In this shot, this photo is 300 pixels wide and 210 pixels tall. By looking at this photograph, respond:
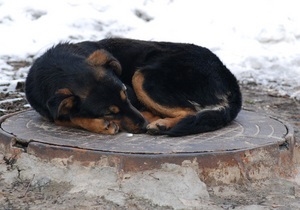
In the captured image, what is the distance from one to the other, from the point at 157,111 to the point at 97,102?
0.69 meters

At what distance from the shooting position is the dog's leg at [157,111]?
502cm

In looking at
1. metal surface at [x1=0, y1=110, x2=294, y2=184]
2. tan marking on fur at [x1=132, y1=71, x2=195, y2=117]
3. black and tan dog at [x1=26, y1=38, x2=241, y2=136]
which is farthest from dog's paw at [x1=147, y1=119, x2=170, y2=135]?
tan marking on fur at [x1=132, y1=71, x2=195, y2=117]

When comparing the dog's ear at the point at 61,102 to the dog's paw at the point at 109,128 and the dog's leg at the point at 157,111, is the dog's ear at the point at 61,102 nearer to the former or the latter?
the dog's paw at the point at 109,128

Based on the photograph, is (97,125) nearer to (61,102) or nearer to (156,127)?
(61,102)

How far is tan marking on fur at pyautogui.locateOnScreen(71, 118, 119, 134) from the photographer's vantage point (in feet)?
16.2

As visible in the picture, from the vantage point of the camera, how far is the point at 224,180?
14.7 ft

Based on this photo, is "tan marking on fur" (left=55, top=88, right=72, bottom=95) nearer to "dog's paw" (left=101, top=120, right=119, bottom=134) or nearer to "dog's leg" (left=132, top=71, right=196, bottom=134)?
"dog's paw" (left=101, top=120, right=119, bottom=134)

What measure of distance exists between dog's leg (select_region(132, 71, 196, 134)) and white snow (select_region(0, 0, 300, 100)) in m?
4.49

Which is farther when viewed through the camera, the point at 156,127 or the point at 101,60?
the point at 101,60

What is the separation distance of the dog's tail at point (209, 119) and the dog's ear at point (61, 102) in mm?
862

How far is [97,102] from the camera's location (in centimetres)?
494

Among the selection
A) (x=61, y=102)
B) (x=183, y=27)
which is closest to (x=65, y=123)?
(x=61, y=102)

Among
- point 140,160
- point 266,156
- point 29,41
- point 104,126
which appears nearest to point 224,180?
point 266,156

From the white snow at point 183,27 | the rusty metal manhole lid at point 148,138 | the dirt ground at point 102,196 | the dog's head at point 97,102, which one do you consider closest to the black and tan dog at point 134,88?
the dog's head at point 97,102
